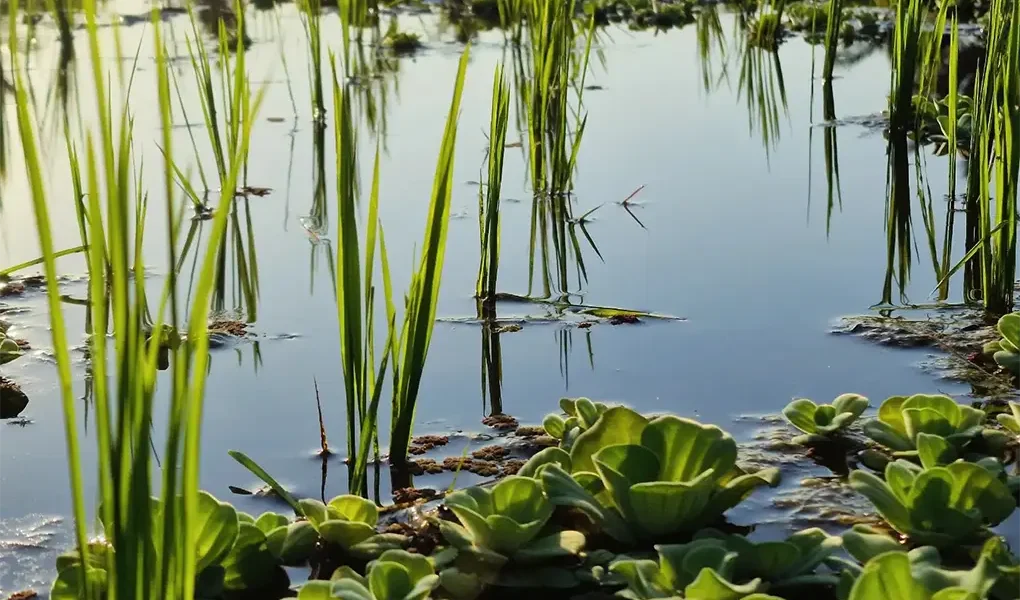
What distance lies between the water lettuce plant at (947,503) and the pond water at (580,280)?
0.19m

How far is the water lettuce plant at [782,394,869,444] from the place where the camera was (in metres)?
1.59

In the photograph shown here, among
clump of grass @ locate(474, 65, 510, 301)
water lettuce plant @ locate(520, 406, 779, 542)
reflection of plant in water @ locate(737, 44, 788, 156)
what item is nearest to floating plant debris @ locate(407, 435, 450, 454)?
water lettuce plant @ locate(520, 406, 779, 542)

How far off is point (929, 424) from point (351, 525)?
2.49 ft

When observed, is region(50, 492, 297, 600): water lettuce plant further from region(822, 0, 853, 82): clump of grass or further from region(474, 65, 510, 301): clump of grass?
region(822, 0, 853, 82): clump of grass

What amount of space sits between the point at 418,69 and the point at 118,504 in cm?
392

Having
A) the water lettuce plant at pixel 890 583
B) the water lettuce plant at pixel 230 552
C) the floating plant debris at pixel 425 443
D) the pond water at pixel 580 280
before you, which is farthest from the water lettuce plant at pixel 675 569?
the floating plant debris at pixel 425 443

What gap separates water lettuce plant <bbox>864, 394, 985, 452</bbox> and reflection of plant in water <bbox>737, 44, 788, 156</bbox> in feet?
5.92

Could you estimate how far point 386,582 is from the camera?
3.93 ft

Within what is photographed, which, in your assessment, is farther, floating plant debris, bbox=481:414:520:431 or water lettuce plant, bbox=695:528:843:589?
floating plant debris, bbox=481:414:520:431

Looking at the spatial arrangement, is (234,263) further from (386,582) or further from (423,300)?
(386,582)

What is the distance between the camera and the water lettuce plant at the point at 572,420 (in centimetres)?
157

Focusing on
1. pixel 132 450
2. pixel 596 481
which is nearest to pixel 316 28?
pixel 596 481

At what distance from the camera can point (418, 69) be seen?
4656 mm

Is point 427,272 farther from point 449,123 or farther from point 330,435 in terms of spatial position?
point 330,435
